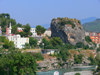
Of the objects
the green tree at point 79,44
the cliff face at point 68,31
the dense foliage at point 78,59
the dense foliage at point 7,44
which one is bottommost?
the dense foliage at point 78,59

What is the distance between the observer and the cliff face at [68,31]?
5709 centimetres

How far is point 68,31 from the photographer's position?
5700 cm

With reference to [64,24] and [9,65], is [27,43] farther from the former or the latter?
[9,65]

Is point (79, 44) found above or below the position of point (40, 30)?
below

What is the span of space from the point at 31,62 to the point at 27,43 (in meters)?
22.6

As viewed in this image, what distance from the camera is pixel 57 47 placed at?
50.8m

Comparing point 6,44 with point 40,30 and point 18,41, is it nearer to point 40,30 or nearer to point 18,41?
point 18,41

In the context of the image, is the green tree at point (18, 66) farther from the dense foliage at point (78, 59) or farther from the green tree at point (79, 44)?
the green tree at point (79, 44)

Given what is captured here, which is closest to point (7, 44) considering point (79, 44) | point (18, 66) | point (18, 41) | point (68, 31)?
point (18, 41)

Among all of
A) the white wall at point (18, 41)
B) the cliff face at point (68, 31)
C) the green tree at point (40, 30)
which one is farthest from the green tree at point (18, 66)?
the green tree at point (40, 30)

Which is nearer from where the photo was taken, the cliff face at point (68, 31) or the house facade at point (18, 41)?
the house facade at point (18, 41)

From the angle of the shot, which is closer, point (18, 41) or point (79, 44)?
point (18, 41)

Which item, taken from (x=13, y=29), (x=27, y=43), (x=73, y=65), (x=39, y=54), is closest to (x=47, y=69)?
(x=39, y=54)

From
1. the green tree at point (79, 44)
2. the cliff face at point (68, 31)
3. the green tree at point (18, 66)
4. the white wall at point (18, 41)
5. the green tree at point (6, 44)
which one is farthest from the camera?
the cliff face at point (68, 31)
